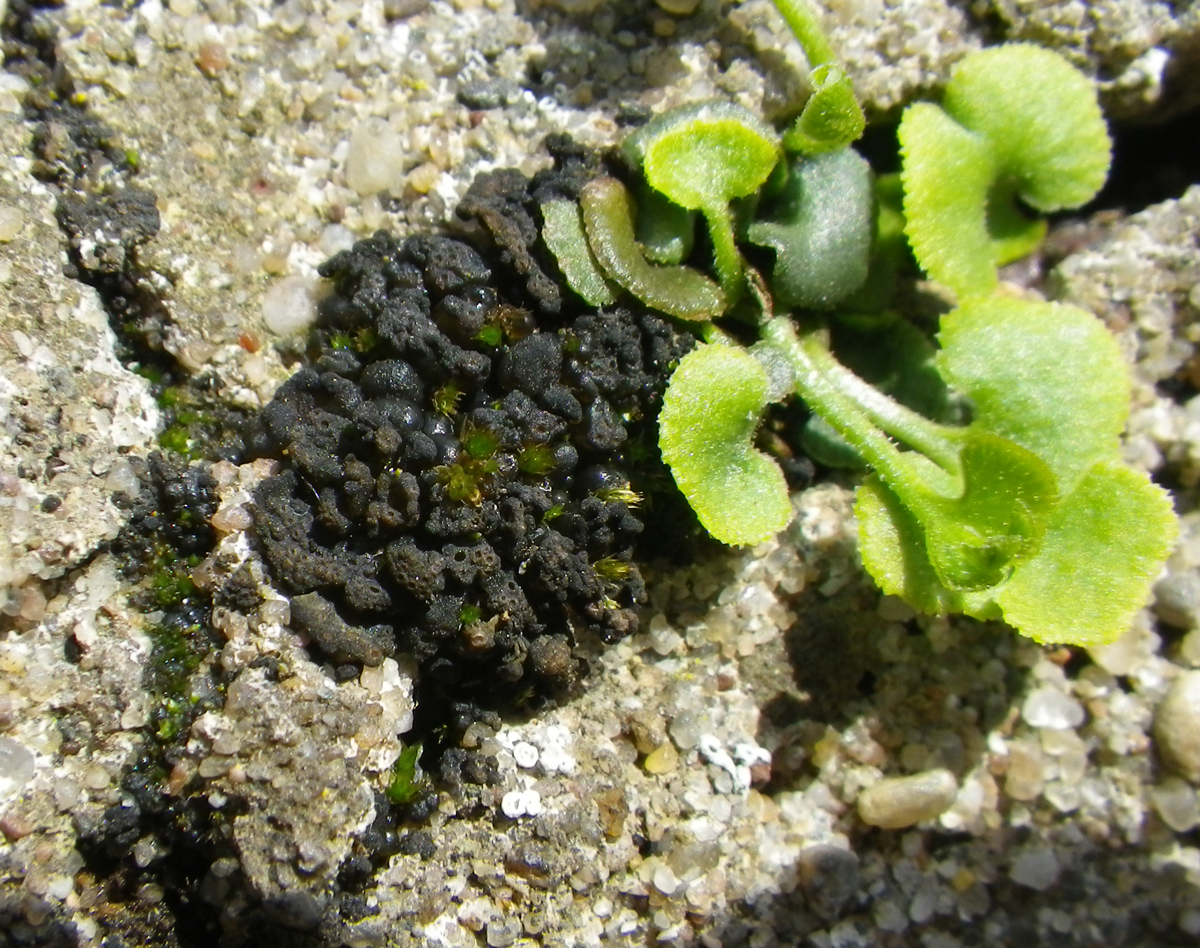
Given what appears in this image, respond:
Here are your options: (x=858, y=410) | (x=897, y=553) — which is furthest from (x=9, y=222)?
(x=897, y=553)

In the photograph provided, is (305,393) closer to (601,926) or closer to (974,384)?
(601,926)

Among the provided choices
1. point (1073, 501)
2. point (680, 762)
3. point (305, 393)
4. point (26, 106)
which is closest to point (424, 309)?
point (305, 393)

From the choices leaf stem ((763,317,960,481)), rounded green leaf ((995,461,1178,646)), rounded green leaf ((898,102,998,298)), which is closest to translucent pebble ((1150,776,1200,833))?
rounded green leaf ((995,461,1178,646))

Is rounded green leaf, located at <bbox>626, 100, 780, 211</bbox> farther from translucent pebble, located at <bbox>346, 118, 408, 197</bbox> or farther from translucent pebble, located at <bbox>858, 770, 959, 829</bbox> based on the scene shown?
translucent pebble, located at <bbox>858, 770, 959, 829</bbox>

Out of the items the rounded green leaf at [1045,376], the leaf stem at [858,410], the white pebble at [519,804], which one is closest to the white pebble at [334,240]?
the leaf stem at [858,410]

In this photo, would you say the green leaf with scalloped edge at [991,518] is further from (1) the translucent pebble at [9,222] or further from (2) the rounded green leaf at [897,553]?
(1) the translucent pebble at [9,222]

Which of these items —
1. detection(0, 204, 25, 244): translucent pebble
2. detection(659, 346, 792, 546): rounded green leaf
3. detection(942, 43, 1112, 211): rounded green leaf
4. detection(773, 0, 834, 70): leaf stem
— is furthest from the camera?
detection(942, 43, 1112, 211): rounded green leaf

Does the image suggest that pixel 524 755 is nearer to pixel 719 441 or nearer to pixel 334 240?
pixel 719 441
